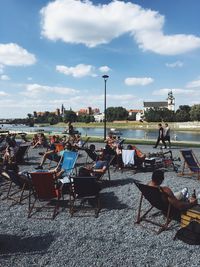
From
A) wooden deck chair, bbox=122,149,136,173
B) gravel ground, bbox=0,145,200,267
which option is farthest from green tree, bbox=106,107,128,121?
gravel ground, bbox=0,145,200,267

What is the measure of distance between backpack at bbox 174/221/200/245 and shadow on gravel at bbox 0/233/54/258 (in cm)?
217

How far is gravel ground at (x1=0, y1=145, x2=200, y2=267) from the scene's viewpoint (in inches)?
171

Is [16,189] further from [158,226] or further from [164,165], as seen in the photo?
[164,165]

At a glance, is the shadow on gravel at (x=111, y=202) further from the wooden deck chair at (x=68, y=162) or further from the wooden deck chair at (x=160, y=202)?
the wooden deck chair at (x=68, y=162)

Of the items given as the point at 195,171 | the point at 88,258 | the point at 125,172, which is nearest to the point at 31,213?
the point at 88,258

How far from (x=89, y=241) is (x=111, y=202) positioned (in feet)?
7.44

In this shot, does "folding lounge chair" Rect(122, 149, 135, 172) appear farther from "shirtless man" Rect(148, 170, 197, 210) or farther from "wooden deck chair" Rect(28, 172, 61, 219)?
"shirtless man" Rect(148, 170, 197, 210)

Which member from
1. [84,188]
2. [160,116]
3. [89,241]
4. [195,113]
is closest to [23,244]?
[89,241]

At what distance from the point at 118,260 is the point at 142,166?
6.88 m

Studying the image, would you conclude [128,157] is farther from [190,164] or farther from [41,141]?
[41,141]

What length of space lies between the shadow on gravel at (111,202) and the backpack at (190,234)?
6.33 ft

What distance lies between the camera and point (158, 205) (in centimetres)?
555

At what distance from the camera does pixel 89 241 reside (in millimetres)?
4996

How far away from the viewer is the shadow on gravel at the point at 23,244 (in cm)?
466
